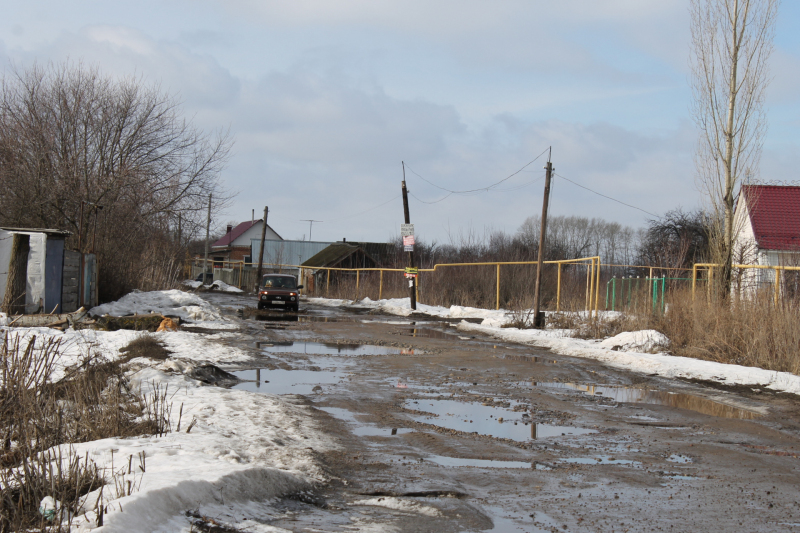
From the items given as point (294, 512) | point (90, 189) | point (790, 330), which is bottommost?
point (294, 512)

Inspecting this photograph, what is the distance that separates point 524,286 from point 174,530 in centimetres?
2556

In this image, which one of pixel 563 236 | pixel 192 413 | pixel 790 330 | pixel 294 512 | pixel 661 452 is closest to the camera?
pixel 294 512

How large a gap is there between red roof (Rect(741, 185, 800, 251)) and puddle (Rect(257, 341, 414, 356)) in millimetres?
21934

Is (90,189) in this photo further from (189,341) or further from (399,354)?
(399,354)

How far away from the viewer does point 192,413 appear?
6980mm

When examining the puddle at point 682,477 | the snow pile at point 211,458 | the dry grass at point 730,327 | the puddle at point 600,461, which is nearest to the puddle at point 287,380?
the snow pile at point 211,458

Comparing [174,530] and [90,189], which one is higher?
[90,189]

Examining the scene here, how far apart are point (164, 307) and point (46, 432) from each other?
17.6m

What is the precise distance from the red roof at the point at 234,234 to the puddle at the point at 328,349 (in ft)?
254

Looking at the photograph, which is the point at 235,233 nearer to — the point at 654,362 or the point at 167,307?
the point at 167,307

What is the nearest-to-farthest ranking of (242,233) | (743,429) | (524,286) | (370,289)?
(743,429) → (524,286) → (370,289) → (242,233)

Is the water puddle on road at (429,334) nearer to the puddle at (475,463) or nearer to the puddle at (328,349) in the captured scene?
the puddle at (328,349)

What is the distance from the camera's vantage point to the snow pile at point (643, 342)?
14750mm

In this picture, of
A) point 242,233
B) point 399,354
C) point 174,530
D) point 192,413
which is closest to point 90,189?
point 399,354
